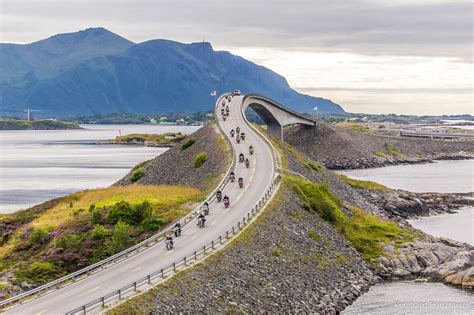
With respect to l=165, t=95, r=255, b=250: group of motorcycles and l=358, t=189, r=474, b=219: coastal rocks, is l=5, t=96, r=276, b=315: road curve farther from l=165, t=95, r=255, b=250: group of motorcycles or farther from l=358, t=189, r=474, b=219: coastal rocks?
l=358, t=189, r=474, b=219: coastal rocks

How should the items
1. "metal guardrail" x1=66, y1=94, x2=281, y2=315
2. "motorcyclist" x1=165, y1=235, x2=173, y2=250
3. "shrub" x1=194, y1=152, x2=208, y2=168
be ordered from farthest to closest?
"shrub" x1=194, y1=152, x2=208, y2=168, "motorcyclist" x1=165, y1=235, x2=173, y2=250, "metal guardrail" x1=66, y1=94, x2=281, y2=315

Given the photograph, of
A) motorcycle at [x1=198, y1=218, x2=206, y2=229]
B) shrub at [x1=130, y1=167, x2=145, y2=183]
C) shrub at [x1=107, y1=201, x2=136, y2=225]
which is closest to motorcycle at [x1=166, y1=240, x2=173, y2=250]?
motorcycle at [x1=198, y1=218, x2=206, y2=229]

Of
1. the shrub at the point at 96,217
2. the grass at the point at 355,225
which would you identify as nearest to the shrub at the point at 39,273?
the shrub at the point at 96,217

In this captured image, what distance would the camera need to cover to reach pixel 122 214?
226ft

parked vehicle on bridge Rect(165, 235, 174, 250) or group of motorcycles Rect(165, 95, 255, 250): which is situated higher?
group of motorcycles Rect(165, 95, 255, 250)

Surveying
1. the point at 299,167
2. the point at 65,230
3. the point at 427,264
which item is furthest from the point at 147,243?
the point at 299,167

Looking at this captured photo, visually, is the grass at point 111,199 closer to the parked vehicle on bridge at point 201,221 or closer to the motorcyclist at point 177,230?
the parked vehicle on bridge at point 201,221

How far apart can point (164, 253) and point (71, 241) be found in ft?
30.0

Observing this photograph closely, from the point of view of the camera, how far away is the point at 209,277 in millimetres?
52188

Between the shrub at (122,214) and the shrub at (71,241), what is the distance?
4.53 m

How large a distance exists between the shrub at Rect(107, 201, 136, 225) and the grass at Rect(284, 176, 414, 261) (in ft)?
69.0

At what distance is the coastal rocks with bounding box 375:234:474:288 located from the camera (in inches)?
2790

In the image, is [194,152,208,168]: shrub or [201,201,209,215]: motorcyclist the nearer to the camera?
[201,201,209,215]: motorcyclist

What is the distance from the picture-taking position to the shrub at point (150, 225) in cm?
6717
